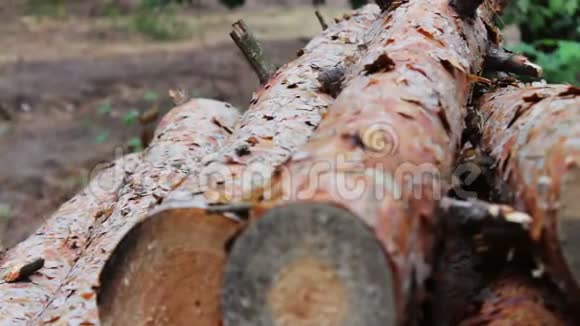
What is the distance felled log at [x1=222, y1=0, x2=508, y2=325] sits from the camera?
1.64 meters

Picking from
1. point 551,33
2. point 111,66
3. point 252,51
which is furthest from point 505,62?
point 111,66

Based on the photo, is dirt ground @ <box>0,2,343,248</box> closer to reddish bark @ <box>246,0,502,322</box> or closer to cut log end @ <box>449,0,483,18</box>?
cut log end @ <box>449,0,483,18</box>

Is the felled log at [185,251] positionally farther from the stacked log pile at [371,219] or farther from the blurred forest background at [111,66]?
the blurred forest background at [111,66]

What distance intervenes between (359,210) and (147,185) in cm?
159

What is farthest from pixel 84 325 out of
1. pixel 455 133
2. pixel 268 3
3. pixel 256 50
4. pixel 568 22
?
pixel 268 3

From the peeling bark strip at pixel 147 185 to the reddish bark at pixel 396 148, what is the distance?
57cm

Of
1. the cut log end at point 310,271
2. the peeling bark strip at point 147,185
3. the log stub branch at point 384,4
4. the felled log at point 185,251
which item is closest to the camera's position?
the cut log end at point 310,271

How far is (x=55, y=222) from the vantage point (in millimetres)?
3652

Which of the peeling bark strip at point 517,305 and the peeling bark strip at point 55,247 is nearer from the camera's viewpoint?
the peeling bark strip at point 517,305

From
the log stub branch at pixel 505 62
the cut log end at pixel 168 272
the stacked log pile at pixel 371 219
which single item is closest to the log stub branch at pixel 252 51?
the stacked log pile at pixel 371 219

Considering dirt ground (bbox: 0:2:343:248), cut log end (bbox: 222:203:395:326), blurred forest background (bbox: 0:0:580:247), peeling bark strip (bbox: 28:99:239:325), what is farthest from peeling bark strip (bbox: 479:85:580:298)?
dirt ground (bbox: 0:2:343:248)

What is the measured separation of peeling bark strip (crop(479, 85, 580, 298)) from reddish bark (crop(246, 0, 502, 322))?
0.17 metres

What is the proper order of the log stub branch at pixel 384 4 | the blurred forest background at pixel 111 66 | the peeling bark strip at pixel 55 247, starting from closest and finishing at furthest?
the peeling bark strip at pixel 55 247 → the log stub branch at pixel 384 4 → the blurred forest background at pixel 111 66

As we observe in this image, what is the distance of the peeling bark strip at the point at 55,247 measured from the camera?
111 inches
